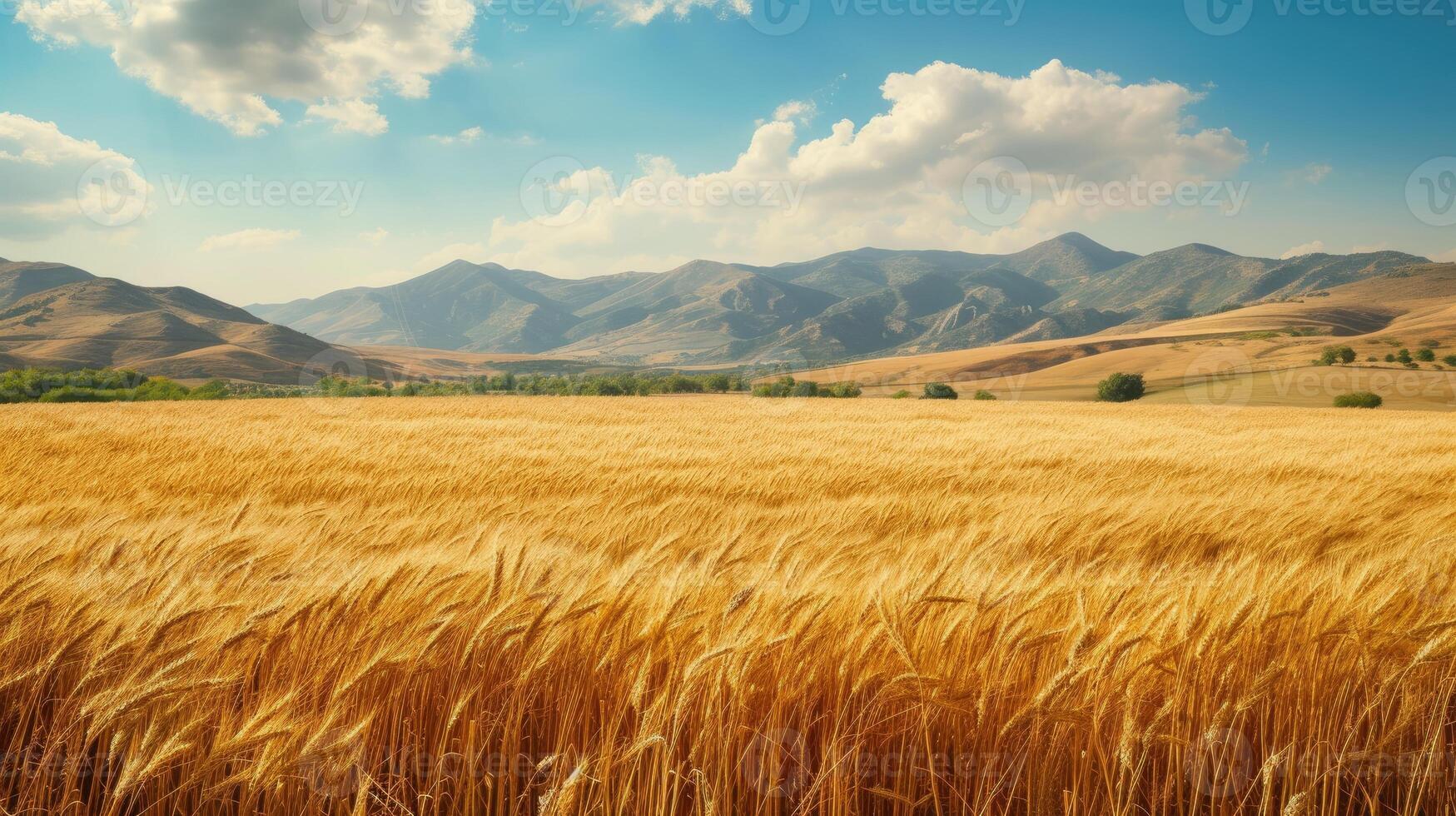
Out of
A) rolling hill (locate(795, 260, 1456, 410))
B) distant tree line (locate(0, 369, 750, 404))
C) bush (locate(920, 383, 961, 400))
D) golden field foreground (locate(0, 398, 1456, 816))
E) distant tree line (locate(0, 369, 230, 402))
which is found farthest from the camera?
bush (locate(920, 383, 961, 400))

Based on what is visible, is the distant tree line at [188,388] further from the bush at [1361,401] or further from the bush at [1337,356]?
the bush at [1337,356]

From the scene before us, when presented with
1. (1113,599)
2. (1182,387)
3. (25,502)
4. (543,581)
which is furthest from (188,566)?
(1182,387)

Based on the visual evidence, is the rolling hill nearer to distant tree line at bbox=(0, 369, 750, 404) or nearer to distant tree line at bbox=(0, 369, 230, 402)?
distant tree line at bbox=(0, 369, 750, 404)

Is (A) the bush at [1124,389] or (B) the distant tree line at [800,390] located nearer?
(A) the bush at [1124,389]

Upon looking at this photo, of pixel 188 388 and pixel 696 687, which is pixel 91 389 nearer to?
pixel 188 388

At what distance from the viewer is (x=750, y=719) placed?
146cm

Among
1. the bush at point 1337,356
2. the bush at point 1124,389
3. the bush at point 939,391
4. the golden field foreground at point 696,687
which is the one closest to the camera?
the golden field foreground at point 696,687

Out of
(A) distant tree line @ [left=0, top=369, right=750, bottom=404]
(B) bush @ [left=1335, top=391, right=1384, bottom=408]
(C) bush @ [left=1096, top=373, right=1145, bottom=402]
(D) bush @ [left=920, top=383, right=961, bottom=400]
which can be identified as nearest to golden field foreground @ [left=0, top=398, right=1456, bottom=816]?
(A) distant tree line @ [left=0, top=369, right=750, bottom=404]

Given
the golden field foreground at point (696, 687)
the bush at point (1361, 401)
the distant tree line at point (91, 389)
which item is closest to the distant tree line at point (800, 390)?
the bush at point (1361, 401)

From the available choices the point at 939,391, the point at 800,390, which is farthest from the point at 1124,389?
the point at 800,390

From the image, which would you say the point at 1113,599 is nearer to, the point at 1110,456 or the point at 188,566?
the point at 188,566

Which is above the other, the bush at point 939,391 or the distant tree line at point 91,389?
the distant tree line at point 91,389

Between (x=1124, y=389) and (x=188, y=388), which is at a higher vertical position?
(x=188, y=388)

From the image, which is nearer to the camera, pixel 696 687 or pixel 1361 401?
pixel 696 687
